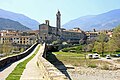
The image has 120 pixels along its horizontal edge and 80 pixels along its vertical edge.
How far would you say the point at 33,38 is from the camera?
161 metres

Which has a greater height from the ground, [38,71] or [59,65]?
[38,71]

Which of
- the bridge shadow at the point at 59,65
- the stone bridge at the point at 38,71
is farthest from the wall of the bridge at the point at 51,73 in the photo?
the bridge shadow at the point at 59,65

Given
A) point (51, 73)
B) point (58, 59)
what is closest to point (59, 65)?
point (58, 59)

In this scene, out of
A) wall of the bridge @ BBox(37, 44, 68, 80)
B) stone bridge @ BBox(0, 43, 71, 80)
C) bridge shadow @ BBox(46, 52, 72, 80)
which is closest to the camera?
wall of the bridge @ BBox(37, 44, 68, 80)

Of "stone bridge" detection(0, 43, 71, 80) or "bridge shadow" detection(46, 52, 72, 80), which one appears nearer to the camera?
"stone bridge" detection(0, 43, 71, 80)

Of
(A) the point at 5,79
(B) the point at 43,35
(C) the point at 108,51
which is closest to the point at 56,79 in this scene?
(A) the point at 5,79

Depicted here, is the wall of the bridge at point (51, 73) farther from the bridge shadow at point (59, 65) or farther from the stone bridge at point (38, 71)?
the bridge shadow at point (59, 65)

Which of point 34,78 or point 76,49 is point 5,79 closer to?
point 34,78

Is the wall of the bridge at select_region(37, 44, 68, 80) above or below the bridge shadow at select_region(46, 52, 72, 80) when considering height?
above

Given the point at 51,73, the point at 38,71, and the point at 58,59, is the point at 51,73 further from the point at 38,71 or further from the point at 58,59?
the point at 58,59

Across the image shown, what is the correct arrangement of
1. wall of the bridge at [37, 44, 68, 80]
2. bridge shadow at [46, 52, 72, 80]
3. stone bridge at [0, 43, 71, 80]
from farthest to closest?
bridge shadow at [46, 52, 72, 80] < stone bridge at [0, 43, 71, 80] < wall of the bridge at [37, 44, 68, 80]

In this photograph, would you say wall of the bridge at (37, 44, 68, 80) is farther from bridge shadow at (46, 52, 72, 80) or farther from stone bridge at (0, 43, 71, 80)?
bridge shadow at (46, 52, 72, 80)

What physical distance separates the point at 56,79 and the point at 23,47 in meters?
109

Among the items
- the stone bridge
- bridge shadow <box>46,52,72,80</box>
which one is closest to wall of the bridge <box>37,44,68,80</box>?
the stone bridge
